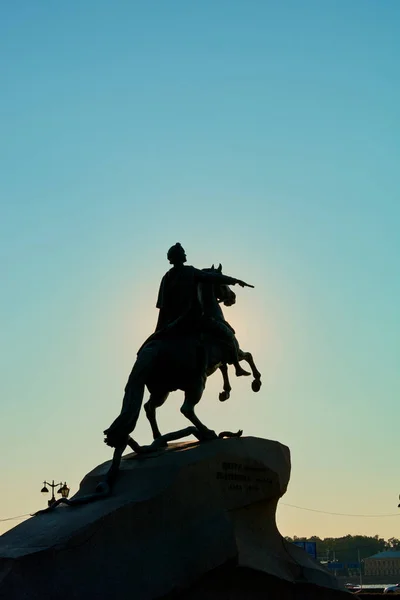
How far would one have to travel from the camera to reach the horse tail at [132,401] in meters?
9.74

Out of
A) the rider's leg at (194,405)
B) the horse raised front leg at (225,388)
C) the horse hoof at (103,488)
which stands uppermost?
the horse raised front leg at (225,388)

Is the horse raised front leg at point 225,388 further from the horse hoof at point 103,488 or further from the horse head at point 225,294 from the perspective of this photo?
the horse hoof at point 103,488

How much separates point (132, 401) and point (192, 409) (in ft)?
3.63

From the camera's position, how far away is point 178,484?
8.97 meters

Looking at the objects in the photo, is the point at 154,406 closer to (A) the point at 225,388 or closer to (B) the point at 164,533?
(A) the point at 225,388

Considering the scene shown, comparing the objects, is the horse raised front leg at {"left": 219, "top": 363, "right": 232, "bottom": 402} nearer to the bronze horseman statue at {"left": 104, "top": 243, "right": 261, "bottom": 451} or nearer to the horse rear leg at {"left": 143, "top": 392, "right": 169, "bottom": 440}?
the bronze horseman statue at {"left": 104, "top": 243, "right": 261, "bottom": 451}

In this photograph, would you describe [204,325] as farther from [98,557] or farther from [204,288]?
[98,557]

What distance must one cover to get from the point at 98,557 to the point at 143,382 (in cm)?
275

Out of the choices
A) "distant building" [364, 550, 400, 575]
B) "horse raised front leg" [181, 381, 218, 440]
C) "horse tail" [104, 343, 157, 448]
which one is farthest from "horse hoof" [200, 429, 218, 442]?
"distant building" [364, 550, 400, 575]

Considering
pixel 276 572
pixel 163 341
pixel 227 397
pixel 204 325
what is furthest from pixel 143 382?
pixel 276 572

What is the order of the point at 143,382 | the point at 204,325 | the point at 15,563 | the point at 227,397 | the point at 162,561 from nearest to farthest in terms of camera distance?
the point at 15,563
the point at 162,561
the point at 143,382
the point at 204,325
the point at 227,397

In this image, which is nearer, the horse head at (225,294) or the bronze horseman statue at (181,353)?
the bronze horseman statue at (181,353)

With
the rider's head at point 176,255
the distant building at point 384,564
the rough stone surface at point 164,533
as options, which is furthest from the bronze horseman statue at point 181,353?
the distant building at point 384,564

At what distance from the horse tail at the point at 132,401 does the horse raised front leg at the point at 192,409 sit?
0.82m
